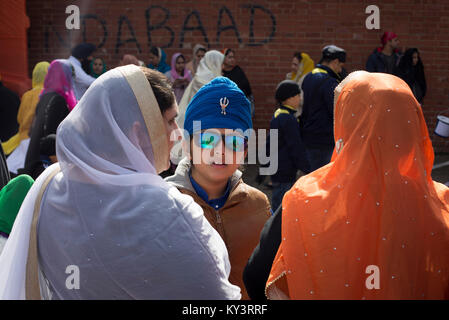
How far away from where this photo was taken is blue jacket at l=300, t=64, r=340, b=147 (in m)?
6.02

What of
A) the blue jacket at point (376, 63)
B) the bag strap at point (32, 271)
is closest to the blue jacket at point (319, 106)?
the blue jacket at point (376, 63)

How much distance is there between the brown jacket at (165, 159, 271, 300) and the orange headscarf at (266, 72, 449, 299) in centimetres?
57

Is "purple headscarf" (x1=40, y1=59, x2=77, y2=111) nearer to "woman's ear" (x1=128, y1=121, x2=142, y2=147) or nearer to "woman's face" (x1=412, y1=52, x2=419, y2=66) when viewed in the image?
"woman's ear" (x1=128, y1=121, x2=142, y2=147)

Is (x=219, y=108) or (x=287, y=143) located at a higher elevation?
(x=219, y=108)

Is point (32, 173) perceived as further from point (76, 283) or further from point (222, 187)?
point (76, 283)

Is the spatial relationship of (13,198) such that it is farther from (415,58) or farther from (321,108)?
(415,58)

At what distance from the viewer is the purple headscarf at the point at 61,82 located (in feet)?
17.6

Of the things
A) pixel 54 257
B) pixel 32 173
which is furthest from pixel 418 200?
pixel 32 173

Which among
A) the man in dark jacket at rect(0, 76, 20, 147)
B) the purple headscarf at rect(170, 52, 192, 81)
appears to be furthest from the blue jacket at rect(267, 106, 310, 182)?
the purple headscarf at rect(170, 52, 192, 81)

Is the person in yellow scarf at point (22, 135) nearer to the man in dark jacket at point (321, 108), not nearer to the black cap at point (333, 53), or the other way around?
the man in dark jacket at point (321, 108)

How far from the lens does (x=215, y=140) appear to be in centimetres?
262

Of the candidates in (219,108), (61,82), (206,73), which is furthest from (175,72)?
(219,108)

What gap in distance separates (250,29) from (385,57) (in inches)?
87.5

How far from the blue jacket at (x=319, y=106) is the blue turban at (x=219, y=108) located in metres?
3.41
